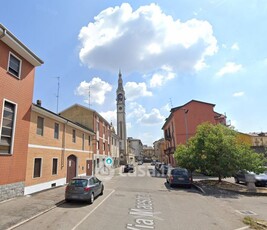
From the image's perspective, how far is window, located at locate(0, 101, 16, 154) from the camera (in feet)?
36.6

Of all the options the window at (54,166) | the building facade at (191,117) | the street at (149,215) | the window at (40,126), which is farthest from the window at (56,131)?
the building facade at (191,117)

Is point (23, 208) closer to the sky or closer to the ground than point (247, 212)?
closer to the sky

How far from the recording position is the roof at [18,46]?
36.0 ft

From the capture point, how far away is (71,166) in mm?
21031

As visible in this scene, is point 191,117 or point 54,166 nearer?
point 54,166

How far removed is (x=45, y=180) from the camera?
50.3 ft

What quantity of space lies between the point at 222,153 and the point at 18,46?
17.0 m

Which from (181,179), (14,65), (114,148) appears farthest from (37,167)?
(114,148)

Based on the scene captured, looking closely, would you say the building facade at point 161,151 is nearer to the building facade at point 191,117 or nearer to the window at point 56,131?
the building facade at point 191,117

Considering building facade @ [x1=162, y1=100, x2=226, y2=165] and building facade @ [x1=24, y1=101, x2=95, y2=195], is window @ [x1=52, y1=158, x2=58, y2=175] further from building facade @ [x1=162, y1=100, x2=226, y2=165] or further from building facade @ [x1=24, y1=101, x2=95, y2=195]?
building facade @ [x1=162, y1=100, x2=226, y2=165]

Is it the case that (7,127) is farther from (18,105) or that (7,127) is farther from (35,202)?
(35,202)

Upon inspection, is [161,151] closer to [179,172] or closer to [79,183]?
[179,172]

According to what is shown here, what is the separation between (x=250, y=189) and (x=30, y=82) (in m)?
17.3

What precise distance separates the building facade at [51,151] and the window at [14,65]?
2.45m
